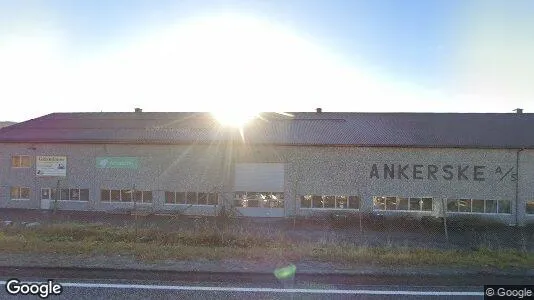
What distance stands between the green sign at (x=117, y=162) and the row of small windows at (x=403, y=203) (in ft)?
51.2

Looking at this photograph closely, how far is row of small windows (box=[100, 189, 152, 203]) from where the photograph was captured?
25406 mm

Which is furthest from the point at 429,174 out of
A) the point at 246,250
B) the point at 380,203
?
the point at 246,250

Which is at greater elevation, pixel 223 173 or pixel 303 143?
pixel 303 143

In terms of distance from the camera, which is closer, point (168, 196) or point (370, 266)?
point (370, 266)

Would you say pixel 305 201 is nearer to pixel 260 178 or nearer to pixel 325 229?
pixel 260 178

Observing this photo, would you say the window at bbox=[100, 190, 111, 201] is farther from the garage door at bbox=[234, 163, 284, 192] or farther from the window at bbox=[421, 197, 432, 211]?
the window at bbox=[421, 197, 432, 211]

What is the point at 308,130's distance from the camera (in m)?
27.0

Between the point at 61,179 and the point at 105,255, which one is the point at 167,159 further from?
the point at 105,255

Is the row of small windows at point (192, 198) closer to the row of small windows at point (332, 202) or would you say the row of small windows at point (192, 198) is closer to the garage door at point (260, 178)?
the garage door at point (260, 178)

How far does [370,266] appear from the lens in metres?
8.33

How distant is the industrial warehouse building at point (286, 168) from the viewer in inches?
934

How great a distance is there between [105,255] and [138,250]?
2.47 ft

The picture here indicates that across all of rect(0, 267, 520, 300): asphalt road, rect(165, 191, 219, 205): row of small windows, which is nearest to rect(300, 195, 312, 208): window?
rect(165, 191, 219, 205): row of small windows

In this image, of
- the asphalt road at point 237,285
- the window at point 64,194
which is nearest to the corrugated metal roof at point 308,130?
the window at point 64,194
